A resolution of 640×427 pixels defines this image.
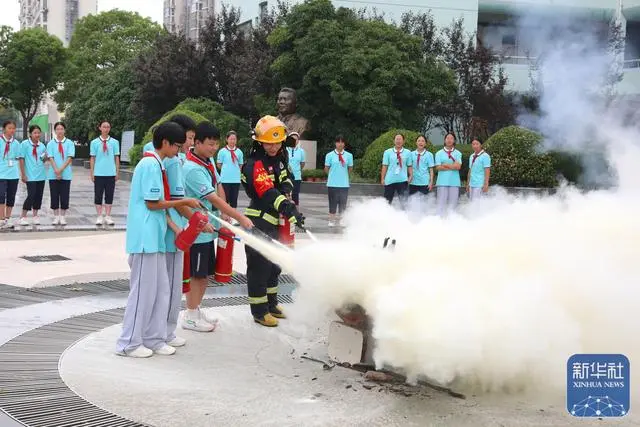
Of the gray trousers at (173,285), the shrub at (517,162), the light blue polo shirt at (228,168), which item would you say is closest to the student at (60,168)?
the light blue polo shirt at (228,168)

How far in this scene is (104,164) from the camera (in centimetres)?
1329

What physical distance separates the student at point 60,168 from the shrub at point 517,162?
45.0 ft

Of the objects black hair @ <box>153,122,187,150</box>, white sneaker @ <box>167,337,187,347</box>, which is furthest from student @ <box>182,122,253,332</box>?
black hair @ <box>153,122,187,150</box>

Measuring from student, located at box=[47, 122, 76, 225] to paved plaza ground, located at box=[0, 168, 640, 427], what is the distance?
6.10m

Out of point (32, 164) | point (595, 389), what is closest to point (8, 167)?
point (32, 164)

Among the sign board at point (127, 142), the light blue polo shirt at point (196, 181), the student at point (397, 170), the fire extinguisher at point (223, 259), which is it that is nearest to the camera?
the light blue polo shirt at point (196, 181)

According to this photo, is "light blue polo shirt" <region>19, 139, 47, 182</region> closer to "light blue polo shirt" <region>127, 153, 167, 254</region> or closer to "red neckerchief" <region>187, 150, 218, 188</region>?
"red neckerchief" <region>187, 150, 218, 188</region>

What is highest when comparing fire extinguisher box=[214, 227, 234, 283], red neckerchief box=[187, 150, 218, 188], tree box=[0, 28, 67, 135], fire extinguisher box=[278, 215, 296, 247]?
tree box=[0, 28, 67, 135]

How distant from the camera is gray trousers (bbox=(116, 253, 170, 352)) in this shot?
17.4ft

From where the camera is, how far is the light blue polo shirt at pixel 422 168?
14297 mm

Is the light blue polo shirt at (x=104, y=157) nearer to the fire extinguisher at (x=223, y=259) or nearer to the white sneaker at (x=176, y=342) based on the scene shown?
the fire extinguisher at (x=223, y=259)

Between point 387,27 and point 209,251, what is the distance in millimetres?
23577

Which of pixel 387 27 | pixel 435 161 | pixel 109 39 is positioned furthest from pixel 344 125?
pixel 109 39

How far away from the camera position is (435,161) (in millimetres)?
14648
